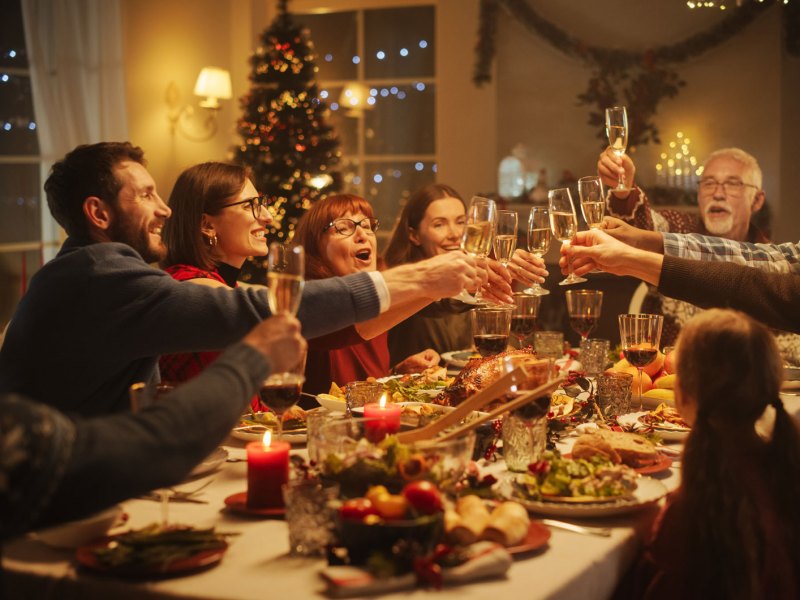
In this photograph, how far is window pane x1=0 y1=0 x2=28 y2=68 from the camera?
5020mm

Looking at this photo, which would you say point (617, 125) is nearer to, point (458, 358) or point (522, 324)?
point (522, 324)

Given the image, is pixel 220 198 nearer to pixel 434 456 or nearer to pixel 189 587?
pixel 434 456

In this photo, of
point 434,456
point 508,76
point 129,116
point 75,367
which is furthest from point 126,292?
point 508,76

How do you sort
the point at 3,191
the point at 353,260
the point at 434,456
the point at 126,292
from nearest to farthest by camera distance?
the point at 434,456 < the point at 126,292 < the point at 353,260 < the point at 3,191

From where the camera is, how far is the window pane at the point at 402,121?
7.08 meters

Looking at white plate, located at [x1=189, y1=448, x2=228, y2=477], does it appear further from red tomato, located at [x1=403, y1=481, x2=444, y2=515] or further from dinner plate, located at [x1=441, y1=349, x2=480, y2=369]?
dinner plate, located at [x1=441, y1=349, x2=480, y2=369]

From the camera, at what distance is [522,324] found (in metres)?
2.89

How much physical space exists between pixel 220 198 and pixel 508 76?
4326 millimetres

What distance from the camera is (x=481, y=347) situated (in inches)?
101

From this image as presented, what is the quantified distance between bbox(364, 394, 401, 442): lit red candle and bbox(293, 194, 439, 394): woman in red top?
4.62ft

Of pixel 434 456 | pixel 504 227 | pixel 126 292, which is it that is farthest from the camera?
pixel 504 227

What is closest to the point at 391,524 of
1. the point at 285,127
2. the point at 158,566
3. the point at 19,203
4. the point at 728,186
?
the point at 158,566

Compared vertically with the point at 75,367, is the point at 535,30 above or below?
above

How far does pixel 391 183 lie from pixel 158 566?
605cm
